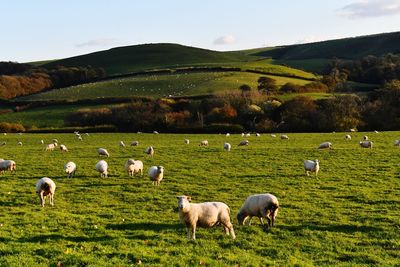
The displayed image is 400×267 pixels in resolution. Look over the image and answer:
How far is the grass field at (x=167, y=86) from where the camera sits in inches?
3971

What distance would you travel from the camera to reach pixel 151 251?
12.6 m

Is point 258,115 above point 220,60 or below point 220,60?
below

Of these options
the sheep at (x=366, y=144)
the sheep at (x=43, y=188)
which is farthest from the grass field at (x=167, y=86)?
the sheep at (x=43, y=188)

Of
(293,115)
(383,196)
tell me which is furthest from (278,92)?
(383,196)

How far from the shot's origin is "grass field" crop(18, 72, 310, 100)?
101 meters

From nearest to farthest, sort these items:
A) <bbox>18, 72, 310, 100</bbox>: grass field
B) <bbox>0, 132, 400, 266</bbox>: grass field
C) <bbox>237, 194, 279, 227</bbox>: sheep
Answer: <bbox>0, 132, 400, 266</bbox>: grass field
<bbox>237, 194, 279, 227</bbox>: sheep
<bbox>18, 72, 310, 100</bbox>: grass field

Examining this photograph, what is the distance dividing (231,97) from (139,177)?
185ft

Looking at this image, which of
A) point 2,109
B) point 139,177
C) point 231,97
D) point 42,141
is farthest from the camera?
point 2,109

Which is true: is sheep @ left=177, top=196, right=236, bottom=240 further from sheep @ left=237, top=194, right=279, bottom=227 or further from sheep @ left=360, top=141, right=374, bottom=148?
sheep @ left=360, top=141, right=374, bottom=148

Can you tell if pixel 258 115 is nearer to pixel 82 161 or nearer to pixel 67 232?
pixel 82 161

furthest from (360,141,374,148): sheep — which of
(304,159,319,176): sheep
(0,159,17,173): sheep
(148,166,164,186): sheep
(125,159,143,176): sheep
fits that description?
(0,159,17,173): sheep

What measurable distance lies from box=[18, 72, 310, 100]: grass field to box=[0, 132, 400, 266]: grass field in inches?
2666

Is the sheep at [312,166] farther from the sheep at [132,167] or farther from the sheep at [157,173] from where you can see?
the sheep at [132,167]

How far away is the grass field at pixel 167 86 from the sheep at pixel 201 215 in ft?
265
